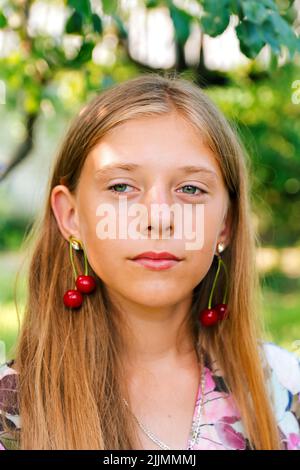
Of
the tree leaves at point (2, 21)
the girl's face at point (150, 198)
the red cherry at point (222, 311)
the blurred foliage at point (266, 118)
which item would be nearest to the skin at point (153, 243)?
the girl's face at point (150, 198)

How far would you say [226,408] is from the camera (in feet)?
6.70

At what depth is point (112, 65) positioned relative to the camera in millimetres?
4066

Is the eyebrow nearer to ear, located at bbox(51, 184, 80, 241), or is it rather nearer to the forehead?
the forehead

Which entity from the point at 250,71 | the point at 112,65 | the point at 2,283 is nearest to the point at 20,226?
the point at 2,283

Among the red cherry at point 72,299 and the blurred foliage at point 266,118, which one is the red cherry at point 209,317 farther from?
the blurred foliage at point 266,118

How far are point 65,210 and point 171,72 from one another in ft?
2.35

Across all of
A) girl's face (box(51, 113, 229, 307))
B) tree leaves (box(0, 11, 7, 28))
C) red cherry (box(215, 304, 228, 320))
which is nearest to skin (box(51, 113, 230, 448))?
girl's face (box(51, 113, 229, 307))

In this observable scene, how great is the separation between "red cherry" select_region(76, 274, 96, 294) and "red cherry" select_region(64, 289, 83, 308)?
19 millimetres

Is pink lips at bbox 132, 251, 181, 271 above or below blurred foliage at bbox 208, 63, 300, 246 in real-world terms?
below

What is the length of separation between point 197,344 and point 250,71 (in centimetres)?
344

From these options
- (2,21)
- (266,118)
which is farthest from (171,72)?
(266,118)

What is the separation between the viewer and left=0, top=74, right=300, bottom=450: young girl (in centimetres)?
188

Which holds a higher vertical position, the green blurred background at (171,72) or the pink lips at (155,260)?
the green blurred background at (171,72)

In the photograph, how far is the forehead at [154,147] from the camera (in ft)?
6.16
